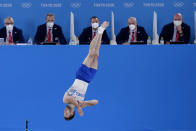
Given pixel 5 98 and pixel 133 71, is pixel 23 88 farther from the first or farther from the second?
pixel 133 71

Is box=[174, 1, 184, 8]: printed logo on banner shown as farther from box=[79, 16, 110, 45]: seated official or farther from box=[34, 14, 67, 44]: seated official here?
box=[34, 14, 67, 44]: seated official

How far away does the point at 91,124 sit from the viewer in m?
9.28

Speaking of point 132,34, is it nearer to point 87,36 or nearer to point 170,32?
point 170,32

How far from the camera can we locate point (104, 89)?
364 inches

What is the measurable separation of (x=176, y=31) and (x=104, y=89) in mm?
2307

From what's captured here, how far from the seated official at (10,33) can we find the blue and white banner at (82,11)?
1.95ft

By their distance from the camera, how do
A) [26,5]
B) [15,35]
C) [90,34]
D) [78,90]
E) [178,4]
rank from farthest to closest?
[26,5], [178,4], [15,35], [90,34], [78,90]

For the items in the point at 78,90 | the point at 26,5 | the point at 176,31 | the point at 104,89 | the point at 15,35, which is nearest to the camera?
the point at 78,90

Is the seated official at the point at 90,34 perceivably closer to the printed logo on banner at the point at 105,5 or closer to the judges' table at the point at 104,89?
the printed logo on banner at the point at 105,5

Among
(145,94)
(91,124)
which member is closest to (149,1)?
(145,94)

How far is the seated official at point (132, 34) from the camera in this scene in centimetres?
1034

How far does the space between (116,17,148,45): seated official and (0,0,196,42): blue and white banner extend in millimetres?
831

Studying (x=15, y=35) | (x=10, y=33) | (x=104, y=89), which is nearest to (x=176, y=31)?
(x=104, y=89)

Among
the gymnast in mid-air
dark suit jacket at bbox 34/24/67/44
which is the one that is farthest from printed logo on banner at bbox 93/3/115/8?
the gymnast in mid-air
